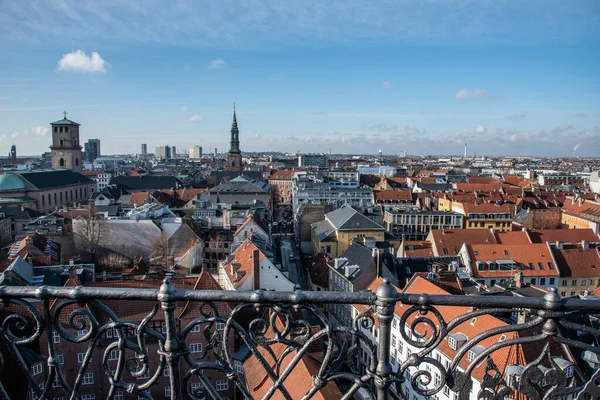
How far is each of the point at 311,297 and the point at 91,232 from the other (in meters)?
Result: 32.2

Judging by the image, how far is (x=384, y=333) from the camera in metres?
2.43

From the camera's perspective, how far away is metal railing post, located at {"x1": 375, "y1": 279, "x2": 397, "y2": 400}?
7.70ft

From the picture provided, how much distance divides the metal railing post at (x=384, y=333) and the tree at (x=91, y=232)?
103 feet

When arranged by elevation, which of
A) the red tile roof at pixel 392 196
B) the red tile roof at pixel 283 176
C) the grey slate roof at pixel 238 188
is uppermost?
the red tile roof at pixel 283 176

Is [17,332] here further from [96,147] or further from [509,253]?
[96,147]

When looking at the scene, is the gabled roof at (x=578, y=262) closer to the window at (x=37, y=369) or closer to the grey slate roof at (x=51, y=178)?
the window at (x=37, y=369)

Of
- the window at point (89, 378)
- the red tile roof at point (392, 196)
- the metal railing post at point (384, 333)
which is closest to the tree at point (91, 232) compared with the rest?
the window at point (89, 378)

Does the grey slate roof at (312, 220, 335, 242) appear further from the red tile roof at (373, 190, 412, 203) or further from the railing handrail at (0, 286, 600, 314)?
the railing handrail at (0, 286, 600, 314)

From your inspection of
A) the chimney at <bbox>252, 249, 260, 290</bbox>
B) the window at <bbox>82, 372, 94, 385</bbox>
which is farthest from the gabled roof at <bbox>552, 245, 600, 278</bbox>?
the window at <bbox>82, 372, 94, 385</bbox>

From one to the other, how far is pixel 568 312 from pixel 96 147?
21263 cm

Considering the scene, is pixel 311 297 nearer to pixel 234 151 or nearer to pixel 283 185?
pixel 283 185

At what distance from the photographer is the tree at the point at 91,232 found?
30438 mm

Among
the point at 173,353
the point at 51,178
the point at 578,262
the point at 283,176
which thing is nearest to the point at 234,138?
the point at 283,176

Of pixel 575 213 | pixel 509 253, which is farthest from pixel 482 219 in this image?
pixel 509 253
